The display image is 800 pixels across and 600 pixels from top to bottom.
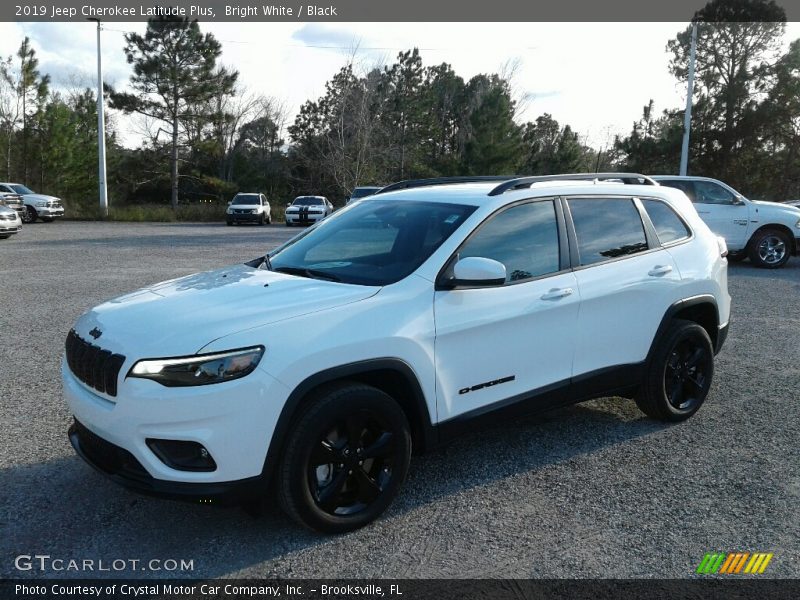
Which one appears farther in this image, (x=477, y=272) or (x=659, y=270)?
(x=659, y=270)

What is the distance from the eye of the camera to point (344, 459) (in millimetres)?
3371

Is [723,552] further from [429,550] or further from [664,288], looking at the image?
[664,288]

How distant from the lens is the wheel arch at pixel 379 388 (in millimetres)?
3133

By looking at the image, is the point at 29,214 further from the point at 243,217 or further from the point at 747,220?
the point at 747,220

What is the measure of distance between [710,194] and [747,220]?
95 cm

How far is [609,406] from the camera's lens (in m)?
5.52

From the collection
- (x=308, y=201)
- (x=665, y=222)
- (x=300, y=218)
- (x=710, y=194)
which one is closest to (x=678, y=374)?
(x=665, y=222)

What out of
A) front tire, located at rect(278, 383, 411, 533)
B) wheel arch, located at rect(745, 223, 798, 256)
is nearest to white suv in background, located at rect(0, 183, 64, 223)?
wheel arch, located at rect(745, 223, 798, 256)

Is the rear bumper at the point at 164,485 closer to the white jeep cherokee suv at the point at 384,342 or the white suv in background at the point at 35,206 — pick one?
the white jeep cherokee suv at the point at 384,342

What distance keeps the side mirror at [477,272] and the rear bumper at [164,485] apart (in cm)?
143

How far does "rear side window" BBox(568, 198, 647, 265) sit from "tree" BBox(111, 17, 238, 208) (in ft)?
142

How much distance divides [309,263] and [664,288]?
2508 millimetres

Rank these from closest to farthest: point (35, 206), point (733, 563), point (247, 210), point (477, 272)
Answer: point (733, 563), point (477, 272), point (35, 206), point (247, 210)

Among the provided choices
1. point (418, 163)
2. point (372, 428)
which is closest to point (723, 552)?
point (372, 428)
